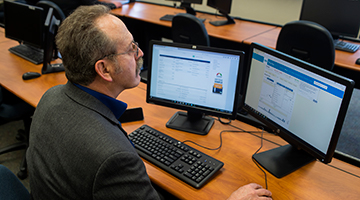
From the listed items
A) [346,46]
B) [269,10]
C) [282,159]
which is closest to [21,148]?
[282,159]

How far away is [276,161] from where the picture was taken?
1285mm

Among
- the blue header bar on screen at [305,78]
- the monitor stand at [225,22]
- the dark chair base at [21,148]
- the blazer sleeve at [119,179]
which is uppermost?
the blue header bar on screen at [305,78]

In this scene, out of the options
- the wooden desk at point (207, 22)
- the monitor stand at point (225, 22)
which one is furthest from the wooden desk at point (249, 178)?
the monitor stand at point (225, 22)

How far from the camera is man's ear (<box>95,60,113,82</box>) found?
1.02m

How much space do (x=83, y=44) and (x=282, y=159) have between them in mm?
955

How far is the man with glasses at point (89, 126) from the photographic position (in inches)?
33.9

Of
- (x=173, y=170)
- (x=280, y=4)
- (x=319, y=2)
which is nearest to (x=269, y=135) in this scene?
(x=173, y=170)

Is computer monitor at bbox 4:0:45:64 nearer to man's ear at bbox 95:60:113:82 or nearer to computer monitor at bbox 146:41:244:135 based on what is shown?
computer monitor at bbox 146:41:244:135

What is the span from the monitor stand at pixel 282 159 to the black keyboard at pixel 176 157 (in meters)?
0.21

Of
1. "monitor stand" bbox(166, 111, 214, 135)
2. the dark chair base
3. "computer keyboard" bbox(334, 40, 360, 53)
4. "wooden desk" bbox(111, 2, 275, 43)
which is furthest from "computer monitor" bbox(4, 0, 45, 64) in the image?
"computer keyboard" bbox(334, 40, 360, 53)

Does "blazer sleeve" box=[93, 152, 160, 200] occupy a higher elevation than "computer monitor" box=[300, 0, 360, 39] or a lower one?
lower

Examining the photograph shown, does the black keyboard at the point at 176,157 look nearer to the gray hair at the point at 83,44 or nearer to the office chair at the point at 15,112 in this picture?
the gray hair at the point at 83,44

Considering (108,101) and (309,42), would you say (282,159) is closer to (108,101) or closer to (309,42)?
(108,101)

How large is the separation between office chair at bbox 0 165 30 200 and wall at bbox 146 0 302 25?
4231 mm
